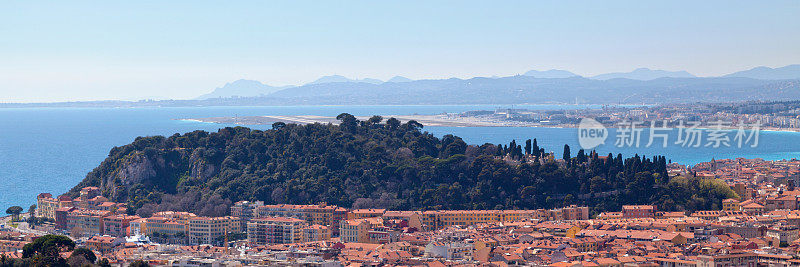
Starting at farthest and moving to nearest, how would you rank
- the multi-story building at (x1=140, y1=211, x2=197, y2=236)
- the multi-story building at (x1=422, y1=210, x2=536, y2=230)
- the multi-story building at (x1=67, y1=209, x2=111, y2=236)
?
the multi-story building at (x1=67, y1=209, x2=111, y2=236)
the multi-story building at (x1=422, y1=210, x2=536, y2=230)
the multi-story building at (x1=140, y1=211, x2=197, y2=236)

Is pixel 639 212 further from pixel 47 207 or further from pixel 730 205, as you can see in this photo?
pixel 47 207

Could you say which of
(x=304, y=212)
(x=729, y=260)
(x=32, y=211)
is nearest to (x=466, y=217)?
(x=304, y=212)

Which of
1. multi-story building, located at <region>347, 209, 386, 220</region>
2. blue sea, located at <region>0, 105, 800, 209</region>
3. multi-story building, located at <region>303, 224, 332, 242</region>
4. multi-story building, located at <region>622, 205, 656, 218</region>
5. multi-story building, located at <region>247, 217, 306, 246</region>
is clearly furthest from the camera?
blue sea, located at <region>0, 105, 800, 209</region>

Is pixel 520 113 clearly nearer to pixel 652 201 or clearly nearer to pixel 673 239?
pixel 652 201

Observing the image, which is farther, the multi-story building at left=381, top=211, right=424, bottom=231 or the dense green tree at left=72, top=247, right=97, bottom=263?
the multi-story building at left=381, top=211, right=424, bottom=231

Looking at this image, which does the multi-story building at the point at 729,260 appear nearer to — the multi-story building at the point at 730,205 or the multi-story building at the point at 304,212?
the multi-story building at the point at 730,205

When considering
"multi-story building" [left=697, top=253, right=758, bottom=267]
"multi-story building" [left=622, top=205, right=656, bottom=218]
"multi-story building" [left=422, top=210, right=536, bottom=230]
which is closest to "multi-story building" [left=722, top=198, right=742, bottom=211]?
"multi-story building" [left=622, top=205, right=656, bottom=218]

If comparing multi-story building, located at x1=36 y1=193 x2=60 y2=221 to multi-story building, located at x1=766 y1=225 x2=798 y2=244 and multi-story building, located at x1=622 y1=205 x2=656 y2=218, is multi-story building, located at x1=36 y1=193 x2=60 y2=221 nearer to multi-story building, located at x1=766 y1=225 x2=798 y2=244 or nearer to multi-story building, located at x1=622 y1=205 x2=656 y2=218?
multi-story building, located at x1=622 y1=205 x2=656 y2=218
